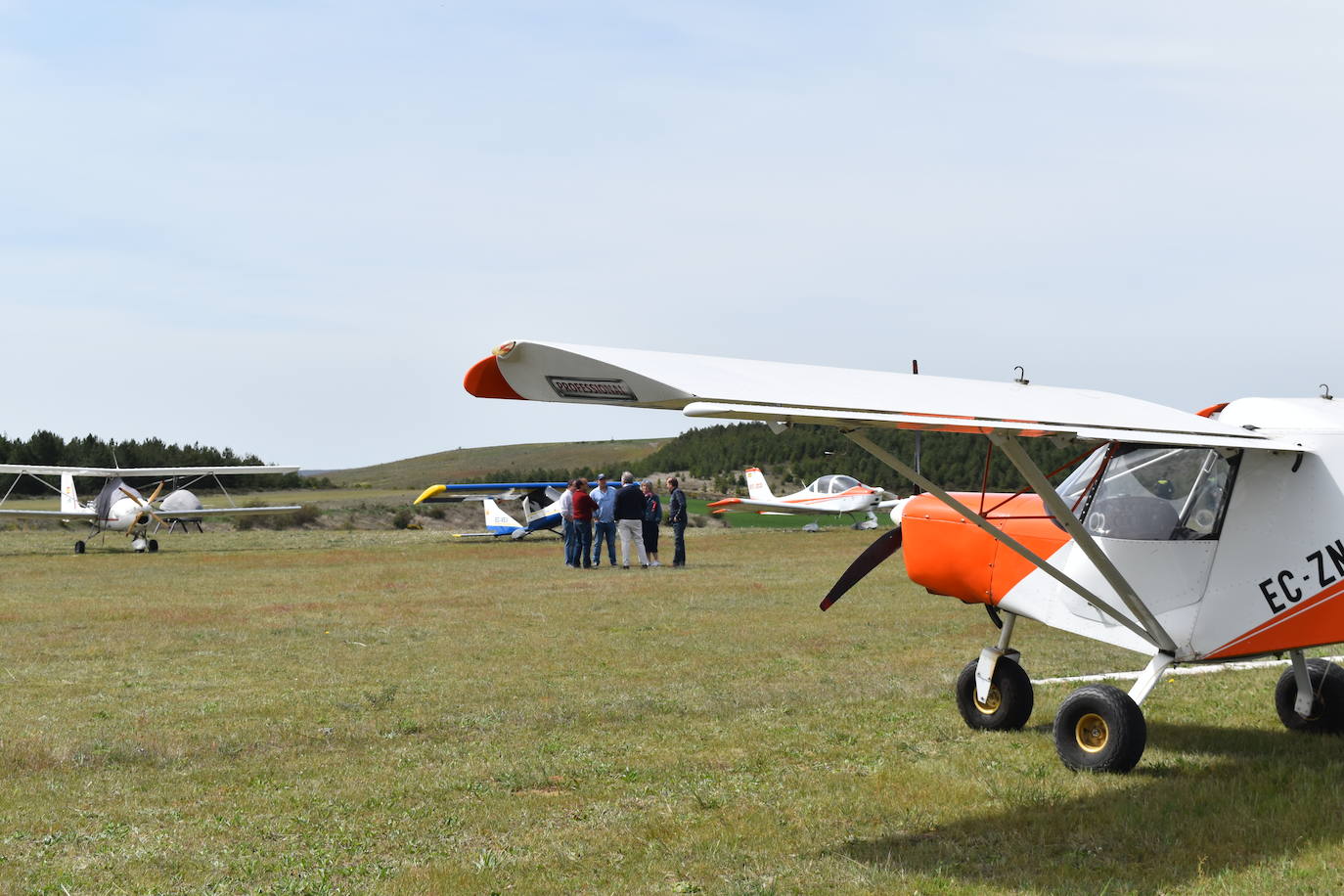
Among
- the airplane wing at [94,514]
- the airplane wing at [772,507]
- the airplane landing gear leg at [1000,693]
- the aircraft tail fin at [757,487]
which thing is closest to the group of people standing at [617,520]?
the airplane wing at [94,514]

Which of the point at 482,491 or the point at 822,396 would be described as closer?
the point at 822,396

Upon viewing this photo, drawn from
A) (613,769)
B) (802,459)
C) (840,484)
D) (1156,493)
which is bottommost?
(613,769)

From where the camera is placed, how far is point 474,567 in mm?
21453

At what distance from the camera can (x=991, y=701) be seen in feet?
22.9

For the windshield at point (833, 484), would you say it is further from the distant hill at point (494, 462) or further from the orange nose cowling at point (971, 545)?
the distant hill at point (494, 462)

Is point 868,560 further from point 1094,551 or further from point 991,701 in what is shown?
point 1094,551

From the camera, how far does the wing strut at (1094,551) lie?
4.93m

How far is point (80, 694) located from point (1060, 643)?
25.9ft

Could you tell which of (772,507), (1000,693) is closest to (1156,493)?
(1000,693)

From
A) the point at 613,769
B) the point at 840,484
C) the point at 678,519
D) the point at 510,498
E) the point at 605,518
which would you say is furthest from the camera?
the point at 840,484

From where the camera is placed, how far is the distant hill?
313ft

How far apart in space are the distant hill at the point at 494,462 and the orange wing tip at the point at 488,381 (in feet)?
257

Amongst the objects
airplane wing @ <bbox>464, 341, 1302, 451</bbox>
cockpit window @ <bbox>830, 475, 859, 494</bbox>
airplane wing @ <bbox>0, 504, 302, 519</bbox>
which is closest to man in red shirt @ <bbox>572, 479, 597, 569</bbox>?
airplane wing @ <bbox>0, 504, 302, 519</bbox>

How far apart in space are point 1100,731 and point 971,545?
123 cm
